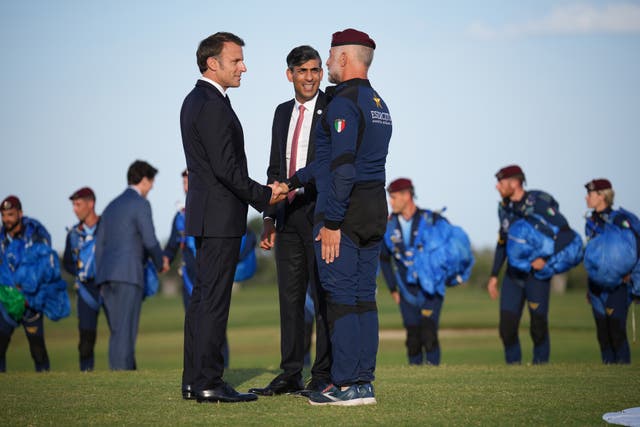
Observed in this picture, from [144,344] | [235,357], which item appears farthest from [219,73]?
[144,344]

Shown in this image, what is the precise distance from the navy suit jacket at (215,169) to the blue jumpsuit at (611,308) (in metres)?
6.28

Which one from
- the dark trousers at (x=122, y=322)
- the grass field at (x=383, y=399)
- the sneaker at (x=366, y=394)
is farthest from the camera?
the dark trousers at (x=122, y=322)

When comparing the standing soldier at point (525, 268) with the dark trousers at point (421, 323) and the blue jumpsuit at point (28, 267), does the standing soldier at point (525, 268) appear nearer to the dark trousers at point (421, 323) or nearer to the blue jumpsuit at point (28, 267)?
the dark trousers at point (421, 323)

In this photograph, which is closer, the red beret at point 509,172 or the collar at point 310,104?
the collar at point 310,104

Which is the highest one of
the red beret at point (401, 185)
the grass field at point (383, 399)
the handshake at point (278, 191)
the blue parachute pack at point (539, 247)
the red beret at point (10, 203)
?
the red beret at point (401, 185)

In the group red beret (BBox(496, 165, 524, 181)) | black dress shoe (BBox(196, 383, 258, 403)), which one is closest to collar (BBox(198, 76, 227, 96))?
black dress shoe (BBox(196, 383, 258, 403))

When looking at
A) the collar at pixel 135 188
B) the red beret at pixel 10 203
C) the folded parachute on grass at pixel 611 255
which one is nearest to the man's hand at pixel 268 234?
the collar at pixel 135 188

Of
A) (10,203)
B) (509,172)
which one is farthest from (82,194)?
(509,172)

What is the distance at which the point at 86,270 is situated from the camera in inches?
493

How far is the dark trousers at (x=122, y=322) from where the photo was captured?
11.0 metres

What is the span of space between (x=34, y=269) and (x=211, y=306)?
6439 mm

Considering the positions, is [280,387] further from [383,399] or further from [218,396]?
[383,399]

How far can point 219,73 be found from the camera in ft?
22.9

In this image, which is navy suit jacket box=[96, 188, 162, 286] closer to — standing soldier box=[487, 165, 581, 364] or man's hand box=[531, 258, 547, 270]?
standing soldier box=[487, 165, 581, 364]
